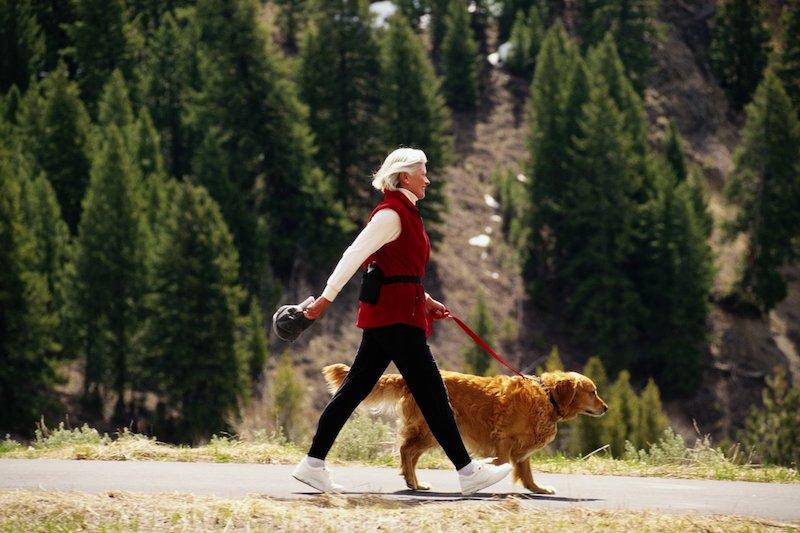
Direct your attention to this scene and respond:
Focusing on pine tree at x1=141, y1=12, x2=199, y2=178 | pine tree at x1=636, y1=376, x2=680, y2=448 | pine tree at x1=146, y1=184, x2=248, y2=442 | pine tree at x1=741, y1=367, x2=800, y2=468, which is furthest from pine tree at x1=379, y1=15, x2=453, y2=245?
pine tree at x1=741, y1=367, x2=800, y2=468

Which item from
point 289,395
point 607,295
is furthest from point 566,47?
point 289,395

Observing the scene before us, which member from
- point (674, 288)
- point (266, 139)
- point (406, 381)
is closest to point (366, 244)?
point (406, 381)

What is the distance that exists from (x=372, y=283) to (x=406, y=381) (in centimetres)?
69

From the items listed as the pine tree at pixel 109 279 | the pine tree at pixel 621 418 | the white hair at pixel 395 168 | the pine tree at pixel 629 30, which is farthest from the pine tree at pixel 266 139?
the white hair at pixel 395 168

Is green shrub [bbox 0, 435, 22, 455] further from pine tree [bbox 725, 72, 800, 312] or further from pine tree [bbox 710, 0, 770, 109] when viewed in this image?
pine tree [bbox 710, 0, 770, 109]

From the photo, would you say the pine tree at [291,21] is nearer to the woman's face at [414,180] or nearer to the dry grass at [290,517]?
the woman's face at [414,180]

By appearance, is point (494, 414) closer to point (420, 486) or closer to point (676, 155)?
point (420, 486)

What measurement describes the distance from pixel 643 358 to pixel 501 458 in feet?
177

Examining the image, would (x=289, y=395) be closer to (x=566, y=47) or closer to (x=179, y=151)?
(x=179, y=151)

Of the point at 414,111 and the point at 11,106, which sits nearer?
the point at 414,111

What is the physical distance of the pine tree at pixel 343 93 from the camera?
207ft

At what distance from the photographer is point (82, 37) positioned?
72.3 meters

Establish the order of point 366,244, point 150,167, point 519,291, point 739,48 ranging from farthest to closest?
point 739,48 → point 519,291 → point 150,167 → point 366,244

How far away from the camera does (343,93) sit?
209 ft
